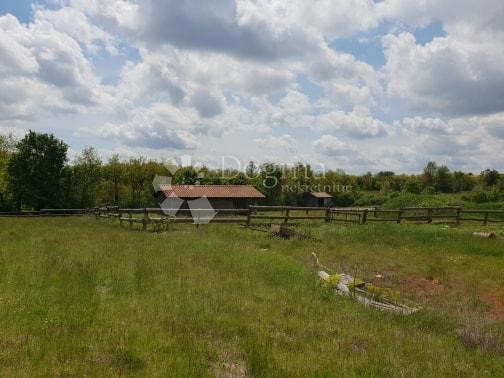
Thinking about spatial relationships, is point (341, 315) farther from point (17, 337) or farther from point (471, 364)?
point (17, 337)

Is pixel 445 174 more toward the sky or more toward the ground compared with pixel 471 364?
more toward the sky

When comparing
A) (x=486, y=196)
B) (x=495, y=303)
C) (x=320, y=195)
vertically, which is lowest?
(x=495, y=303)

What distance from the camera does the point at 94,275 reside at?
471 inches

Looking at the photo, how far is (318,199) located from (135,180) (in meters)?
33.4

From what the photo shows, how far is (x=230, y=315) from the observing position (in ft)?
29.5

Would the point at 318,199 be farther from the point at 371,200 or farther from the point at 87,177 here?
the point at 87,177

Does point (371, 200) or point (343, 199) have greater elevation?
point (371, 200)

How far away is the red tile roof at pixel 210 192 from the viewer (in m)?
54.4

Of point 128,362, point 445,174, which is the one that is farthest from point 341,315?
point 445,174

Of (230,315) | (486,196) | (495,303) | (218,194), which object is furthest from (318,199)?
(230,315)

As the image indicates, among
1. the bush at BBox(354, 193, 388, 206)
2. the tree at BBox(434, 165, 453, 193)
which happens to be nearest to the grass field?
the bush at BBox(354, 193, 388, 206)

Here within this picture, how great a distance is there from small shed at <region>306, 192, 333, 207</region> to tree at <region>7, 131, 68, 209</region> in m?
44.1

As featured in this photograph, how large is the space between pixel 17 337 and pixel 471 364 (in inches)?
305

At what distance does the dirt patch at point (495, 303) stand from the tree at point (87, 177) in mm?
56340
